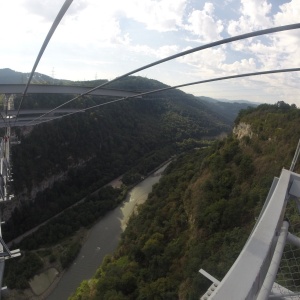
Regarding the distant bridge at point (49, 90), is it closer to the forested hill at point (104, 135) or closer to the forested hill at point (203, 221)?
the forested hill at point (104, 135)

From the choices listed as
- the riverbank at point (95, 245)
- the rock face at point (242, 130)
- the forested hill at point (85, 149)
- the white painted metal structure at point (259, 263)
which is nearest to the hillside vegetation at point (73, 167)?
the forested hill at point (85, 149)

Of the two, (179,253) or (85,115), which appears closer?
(179,253)

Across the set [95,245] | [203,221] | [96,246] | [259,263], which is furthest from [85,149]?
[259,263]

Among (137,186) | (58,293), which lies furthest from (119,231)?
(137,186)

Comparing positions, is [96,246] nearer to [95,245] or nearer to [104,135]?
[95,245]

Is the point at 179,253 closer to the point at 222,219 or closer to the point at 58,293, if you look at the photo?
the point at 222,219

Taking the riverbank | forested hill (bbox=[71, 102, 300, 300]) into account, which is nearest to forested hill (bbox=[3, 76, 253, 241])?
the riverbank
